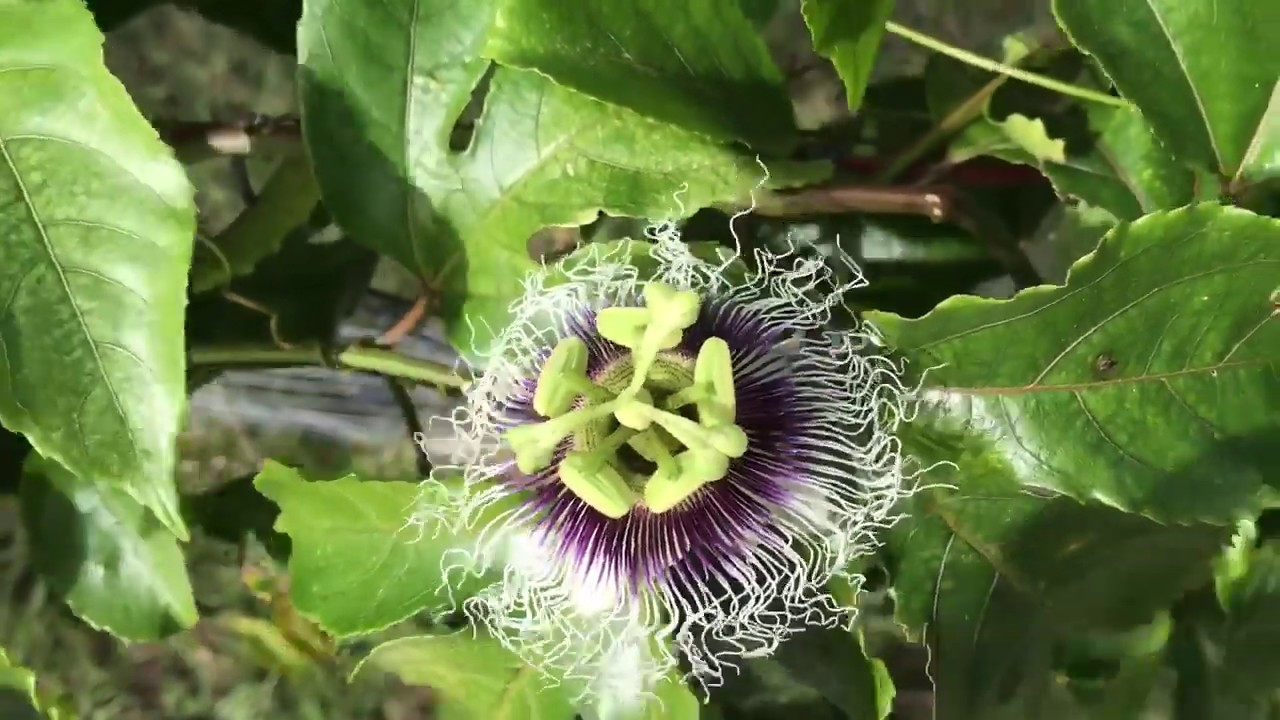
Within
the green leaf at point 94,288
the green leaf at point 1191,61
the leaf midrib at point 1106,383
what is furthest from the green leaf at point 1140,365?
the green leaf at point 94,288

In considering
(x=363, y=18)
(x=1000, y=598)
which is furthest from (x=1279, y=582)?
(x=363, y=18)

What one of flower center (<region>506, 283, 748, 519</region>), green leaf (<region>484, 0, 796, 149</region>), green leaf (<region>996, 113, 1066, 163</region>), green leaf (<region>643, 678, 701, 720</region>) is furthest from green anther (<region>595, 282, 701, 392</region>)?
green leaf (<region>996, 113, 1066, 163</region>)

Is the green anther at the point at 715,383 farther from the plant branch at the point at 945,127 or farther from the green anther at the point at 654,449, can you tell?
the plant branch at the point at 945,127

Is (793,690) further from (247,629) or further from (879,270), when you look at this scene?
(247,629)

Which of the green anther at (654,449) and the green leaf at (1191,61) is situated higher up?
the green leaf at (1191,61)

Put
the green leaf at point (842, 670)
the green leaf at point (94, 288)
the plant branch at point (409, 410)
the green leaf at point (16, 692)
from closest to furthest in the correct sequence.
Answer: the green leaf at point (94, 288)
the green leaf at point (842, 670)
the green leaf at point (16, 692)
the plant branch at point (409, 410)

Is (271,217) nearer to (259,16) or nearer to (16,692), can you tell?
(259,16)
